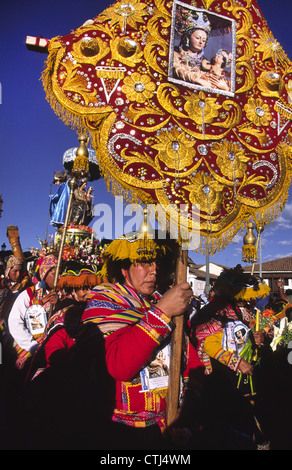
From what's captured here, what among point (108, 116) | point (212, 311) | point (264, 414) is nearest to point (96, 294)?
point (108, 116)

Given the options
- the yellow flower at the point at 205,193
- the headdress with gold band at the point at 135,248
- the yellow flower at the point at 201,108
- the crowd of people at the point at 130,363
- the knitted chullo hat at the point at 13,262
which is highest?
the yellow flower at the point at 201,108

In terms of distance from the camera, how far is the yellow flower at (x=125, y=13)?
2246mm

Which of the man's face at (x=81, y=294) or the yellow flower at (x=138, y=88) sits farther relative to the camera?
the man's face at (x=81, y=294)

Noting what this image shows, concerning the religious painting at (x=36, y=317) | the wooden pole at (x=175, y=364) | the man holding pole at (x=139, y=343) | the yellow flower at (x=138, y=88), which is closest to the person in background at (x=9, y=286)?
the religious painting at (x=36, y=317)

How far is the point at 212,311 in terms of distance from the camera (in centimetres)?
325

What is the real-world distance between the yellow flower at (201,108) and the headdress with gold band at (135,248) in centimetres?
97

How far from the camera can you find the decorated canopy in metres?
2.14

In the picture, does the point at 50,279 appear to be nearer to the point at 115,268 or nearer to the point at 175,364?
the point at 115,268

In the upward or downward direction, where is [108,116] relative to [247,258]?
upward

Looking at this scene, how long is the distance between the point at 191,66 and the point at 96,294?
187 cm

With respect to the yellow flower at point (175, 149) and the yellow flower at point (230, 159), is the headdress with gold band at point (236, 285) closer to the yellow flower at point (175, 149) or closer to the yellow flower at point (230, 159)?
the yellow flower at point (230, 159)
